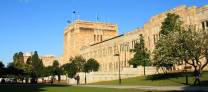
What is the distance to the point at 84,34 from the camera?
165750 mm

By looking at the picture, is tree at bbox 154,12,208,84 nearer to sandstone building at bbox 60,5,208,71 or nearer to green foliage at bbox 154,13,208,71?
green foliage at bbox 154,13,208,71

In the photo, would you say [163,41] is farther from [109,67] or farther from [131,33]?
[109,67]

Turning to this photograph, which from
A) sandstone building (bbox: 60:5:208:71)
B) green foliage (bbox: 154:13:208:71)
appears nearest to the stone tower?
sandstone building (bbox: 60:5:208:71)

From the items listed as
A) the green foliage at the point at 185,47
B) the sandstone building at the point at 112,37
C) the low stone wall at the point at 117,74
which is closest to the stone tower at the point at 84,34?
the sandstone building at the point at 112,37

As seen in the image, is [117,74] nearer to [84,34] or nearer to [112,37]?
[112,37]

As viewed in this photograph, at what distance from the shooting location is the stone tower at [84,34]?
6432 inches

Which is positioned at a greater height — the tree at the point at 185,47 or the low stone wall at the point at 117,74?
the tree at the point at 185,47

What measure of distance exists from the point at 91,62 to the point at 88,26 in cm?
5015

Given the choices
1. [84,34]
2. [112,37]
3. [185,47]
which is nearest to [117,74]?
[185,47]

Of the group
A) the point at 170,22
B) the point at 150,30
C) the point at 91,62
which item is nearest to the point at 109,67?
the point at 91,62

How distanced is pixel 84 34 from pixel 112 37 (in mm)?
17802

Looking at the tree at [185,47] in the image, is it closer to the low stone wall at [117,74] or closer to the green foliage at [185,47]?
the green foliage at [185,47]

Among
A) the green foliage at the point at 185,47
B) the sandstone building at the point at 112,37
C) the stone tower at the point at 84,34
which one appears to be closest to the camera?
the green foliage at the point at 185,47

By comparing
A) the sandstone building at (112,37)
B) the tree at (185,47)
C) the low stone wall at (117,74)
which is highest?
the sandstone building at (112,37)
